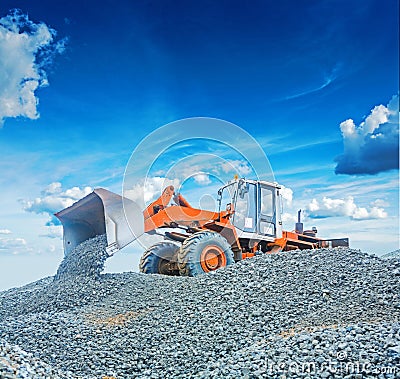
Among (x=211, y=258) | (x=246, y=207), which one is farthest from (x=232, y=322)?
(x=246, y=207)

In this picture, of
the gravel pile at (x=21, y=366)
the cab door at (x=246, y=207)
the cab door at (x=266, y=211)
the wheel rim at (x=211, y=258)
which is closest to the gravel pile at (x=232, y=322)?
the gravel pile at (x=21, y=366)

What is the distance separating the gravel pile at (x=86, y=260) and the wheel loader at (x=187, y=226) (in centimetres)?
20

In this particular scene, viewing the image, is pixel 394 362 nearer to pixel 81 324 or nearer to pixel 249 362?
pixel 249 362

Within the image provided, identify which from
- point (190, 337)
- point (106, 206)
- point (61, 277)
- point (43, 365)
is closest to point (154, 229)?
point (106, 206)

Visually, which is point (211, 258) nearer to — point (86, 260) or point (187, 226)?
point (187, 226)

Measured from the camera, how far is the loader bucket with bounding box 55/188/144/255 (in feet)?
25.5

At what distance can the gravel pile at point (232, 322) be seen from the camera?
3943 mm

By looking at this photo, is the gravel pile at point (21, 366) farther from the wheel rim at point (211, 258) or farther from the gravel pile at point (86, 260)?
the wheel rim at point (211, 258)

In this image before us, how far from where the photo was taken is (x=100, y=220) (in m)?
8.42

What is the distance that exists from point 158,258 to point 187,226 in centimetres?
92

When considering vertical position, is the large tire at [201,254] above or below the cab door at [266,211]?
below

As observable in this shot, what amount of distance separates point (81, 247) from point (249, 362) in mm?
4979

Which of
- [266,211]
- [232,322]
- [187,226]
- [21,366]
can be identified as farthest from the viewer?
[266,211]
